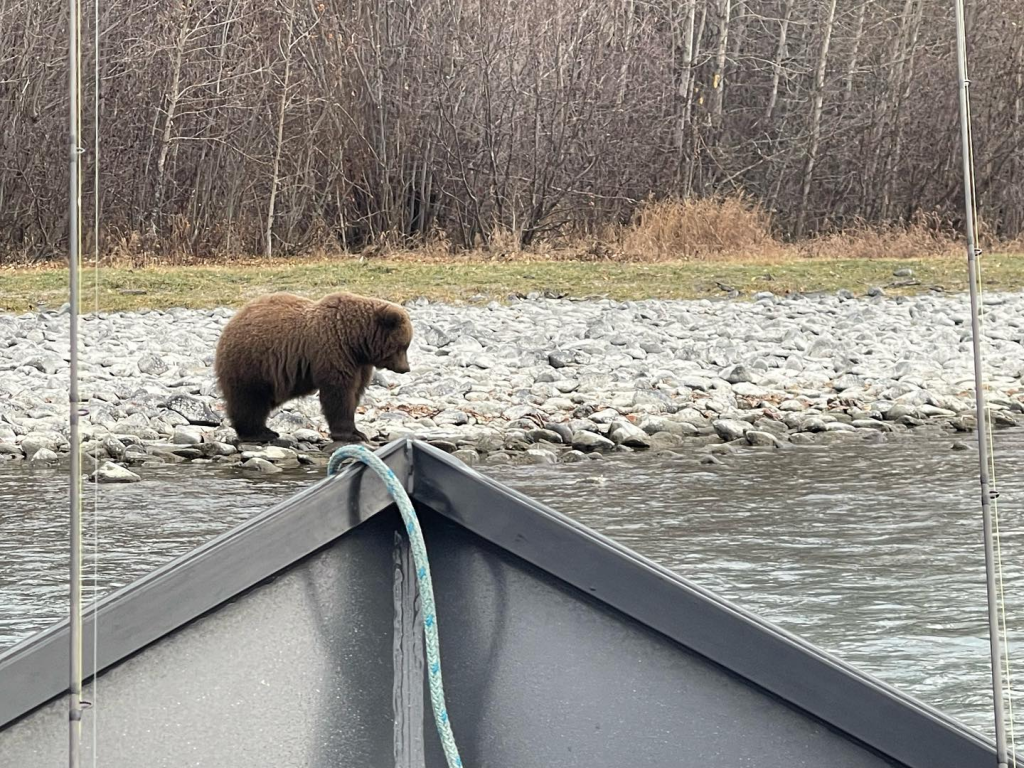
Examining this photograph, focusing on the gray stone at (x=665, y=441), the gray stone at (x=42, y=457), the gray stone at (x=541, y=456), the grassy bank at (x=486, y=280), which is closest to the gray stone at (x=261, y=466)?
the gray stone at (x=42, y=457)

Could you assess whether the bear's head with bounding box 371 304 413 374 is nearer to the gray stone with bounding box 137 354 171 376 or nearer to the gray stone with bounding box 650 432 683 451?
the gray stone with bounding box 650 432 683 451

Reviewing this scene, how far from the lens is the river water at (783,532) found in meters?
5.06

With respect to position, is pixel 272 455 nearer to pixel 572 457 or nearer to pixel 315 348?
pixel 315 348

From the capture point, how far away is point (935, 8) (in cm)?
2325

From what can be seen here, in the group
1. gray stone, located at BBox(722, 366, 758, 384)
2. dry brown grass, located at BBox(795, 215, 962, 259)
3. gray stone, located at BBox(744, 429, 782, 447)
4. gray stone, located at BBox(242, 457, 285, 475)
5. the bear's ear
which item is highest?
the bear's ear

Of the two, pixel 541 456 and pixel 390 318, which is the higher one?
pixel 390 318

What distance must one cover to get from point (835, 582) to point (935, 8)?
1950cm

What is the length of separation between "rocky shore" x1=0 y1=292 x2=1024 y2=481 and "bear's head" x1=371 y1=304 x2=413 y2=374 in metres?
0.71

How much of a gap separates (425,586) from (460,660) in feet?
0.56

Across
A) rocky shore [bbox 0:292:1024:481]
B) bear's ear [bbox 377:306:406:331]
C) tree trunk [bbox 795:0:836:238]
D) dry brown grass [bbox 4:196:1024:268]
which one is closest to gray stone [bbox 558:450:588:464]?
rocky shore [bbox 0:292:1024:481]

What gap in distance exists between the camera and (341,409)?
7.83 m

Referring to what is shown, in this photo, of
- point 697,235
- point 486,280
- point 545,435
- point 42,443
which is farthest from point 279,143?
point 545,435

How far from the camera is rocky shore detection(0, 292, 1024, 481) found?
27.8ft

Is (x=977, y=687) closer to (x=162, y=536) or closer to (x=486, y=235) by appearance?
(x=162, y=536)
